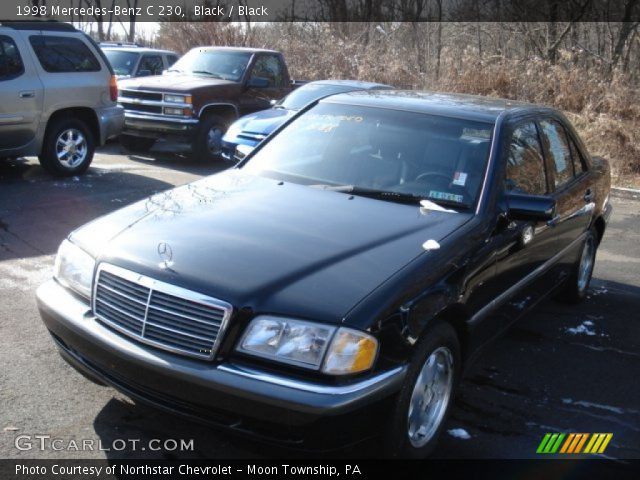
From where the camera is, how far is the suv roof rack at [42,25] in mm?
9039

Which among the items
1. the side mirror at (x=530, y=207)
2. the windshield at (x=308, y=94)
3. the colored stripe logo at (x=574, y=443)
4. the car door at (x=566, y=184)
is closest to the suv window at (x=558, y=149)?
the car door at (x=566, y=184)

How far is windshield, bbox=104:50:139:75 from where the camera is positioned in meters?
14.4

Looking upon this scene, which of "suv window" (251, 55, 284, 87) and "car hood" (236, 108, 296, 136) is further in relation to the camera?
"suv window" (251, 55, 284, 87)

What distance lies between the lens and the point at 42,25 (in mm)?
9367

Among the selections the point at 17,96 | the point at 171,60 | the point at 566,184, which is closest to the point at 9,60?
the point at 17,96

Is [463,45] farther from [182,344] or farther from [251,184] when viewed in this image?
[182,344]

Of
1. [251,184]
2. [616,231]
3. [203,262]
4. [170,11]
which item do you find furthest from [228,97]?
[170,11]

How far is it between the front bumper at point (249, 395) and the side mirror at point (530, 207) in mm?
1411

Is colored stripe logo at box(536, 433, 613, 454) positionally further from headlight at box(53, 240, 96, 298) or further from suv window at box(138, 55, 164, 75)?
suv window at box(138, 55, 164, 75)

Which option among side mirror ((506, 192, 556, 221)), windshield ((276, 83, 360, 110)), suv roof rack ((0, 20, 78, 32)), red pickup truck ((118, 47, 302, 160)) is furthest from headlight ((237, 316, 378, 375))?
red pickup truck ((118, 47, 302, 160))

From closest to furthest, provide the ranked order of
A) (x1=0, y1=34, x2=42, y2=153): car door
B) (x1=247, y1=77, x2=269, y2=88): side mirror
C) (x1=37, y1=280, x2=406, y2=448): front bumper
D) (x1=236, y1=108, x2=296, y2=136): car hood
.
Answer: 1. (x1=37, y1=280, x2=406, y2=448): front bumper
2. (x1=0, y1=34, x2=42, y2=153): car door
3. (x1=236, y1=108, x2=296, y2=136): car hood
4. (x1=247, y1=77, x2=269, y2=88): side mirror

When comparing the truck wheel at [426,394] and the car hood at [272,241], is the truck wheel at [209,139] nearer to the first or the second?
the car hood at [272,241]

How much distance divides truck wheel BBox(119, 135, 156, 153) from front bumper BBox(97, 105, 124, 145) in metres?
2.24

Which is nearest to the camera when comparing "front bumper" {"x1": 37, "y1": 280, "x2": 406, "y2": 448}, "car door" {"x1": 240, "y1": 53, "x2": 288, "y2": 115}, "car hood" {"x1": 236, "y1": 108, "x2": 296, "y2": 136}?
"front bumper" {"x1": 37, "y1": 280, "x2": 406, "y2": 448}
